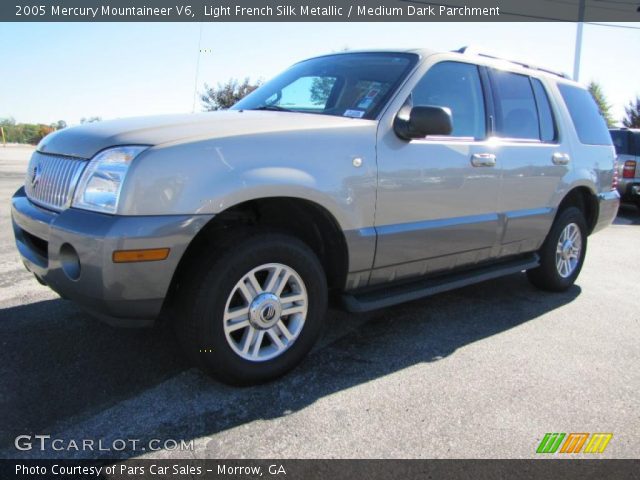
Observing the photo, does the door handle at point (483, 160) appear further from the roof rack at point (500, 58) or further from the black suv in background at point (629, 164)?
the black suv in background at point (629, 164)

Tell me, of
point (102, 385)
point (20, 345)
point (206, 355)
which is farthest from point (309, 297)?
point (20, 345)

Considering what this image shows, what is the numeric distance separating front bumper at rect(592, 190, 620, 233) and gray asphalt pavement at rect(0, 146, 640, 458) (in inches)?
54.6

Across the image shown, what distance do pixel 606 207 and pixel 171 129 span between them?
14.9 ft

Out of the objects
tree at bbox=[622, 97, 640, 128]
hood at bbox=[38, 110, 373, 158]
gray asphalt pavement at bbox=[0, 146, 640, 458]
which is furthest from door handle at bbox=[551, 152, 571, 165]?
tree at bbox=[622, 97, 640, 128]

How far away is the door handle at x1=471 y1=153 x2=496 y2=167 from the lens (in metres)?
3.69

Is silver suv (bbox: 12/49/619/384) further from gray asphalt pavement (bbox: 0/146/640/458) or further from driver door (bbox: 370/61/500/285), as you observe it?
gray asphalt pavement (bbox: 0/146/640/458)

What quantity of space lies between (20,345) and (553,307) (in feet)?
13.4

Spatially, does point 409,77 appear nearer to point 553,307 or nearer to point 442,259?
point 442,259

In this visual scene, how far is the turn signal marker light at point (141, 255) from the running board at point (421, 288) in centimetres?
121

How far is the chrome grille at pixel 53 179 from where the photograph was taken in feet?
8.62

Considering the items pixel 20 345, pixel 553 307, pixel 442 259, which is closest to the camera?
pixel 20 345

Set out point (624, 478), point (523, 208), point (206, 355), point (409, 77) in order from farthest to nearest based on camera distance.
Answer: point (523, 208)
point (409, 77)
point (206, 355)
point (624, 478)

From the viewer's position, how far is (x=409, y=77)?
338 cm

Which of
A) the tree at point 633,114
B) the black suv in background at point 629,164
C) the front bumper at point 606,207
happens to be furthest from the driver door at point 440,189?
the tree at point 633,114
